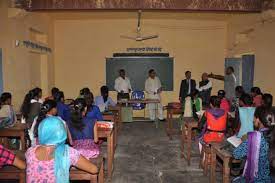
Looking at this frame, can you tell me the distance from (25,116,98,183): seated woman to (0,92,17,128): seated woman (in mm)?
2680

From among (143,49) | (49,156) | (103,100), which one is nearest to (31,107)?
(103,100)

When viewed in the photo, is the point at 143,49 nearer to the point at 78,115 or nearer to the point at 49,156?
the point at 78,115

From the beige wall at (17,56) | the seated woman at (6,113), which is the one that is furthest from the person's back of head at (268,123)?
the beige wall at (17,56)

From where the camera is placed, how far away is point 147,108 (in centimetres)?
1059

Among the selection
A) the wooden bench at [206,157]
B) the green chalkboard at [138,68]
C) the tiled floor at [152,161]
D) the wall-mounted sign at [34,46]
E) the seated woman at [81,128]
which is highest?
the wall-mounted sign at [34,46]

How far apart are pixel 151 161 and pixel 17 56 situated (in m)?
3.57

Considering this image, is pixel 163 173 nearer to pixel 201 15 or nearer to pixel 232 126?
pixel 232 126

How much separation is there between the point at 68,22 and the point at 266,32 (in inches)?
228

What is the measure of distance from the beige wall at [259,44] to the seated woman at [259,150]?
4396 mm

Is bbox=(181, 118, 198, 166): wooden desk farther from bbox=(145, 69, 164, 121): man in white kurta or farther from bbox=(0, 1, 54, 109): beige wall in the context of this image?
bbox=(145, 69, 164, 121): man in white kurta

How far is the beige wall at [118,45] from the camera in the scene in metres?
10.7

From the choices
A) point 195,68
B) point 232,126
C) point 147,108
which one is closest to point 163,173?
point 232,126

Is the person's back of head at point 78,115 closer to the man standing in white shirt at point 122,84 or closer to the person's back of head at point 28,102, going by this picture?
the person's back of head at point 28,102

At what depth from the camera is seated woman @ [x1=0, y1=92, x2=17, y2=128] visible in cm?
514
